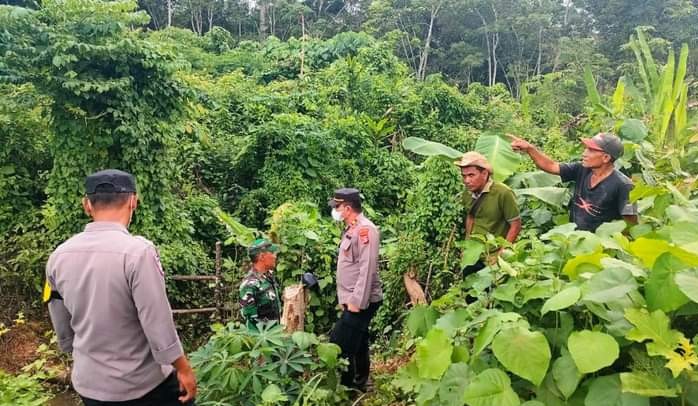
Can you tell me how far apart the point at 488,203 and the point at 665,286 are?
195 centimetres

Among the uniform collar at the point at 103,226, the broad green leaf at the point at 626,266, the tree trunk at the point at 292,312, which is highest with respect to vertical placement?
the uniform collar at the point at 103,226

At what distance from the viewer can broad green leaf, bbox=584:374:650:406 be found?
1616mm

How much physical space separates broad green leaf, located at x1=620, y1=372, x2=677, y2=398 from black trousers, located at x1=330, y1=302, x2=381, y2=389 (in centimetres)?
213

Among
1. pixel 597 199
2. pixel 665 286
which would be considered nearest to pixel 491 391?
pixel 665 286

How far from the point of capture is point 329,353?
3.29 metres

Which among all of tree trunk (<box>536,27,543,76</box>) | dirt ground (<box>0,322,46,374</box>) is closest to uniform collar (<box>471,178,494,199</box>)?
dirt ground (<box>0,322,46,374</box>)

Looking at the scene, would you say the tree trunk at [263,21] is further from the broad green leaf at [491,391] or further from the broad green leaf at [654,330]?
the broad green leaf at [654,330]

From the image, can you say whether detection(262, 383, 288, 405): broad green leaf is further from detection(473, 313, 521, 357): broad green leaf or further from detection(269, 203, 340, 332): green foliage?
detection(269, 203, 340, 332): green foliage

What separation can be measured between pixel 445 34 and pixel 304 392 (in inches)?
971

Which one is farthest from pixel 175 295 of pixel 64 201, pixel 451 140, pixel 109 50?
pixel 451 140

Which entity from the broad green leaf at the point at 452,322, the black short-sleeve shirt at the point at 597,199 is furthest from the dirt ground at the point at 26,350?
the black short-sleeve shirt at the point at 597,199

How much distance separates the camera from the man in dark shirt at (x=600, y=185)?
3303mm

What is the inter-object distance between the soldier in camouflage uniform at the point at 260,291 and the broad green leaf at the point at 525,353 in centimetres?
212

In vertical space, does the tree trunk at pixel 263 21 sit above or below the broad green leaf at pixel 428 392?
above
